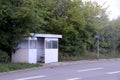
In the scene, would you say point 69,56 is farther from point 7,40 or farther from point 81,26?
point 7,40

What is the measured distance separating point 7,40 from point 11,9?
2972 millimetres

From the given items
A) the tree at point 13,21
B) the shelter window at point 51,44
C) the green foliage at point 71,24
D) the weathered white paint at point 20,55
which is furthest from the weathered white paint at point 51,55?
the green foliage at point 71,24

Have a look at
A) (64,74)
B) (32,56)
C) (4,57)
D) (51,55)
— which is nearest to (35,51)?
(32,56)

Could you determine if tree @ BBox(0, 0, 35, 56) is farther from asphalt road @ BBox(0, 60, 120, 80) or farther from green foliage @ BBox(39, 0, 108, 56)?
green foliage @ BBox(39, 0, 108, 56)

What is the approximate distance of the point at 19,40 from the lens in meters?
29.3

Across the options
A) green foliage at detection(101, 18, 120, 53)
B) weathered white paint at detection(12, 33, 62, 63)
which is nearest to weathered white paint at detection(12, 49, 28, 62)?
weathered white paint at detection(12, 33, 62, 63)

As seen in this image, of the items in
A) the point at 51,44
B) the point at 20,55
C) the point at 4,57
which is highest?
the point at 51,44

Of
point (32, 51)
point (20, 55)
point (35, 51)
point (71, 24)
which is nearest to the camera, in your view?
point (20, 55)

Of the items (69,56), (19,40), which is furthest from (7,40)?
(69,56)

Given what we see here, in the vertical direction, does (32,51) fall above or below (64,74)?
above

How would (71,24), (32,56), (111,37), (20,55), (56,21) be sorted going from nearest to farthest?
(20,55), (32,56), (56,21), (71,24), (111,37)

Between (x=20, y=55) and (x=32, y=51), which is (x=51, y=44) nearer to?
(x=32, y=51)

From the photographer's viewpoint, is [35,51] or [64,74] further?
[35,51]

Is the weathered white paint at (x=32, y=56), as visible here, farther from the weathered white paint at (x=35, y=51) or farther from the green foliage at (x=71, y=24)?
the green foliage at (x=71, y=24)
